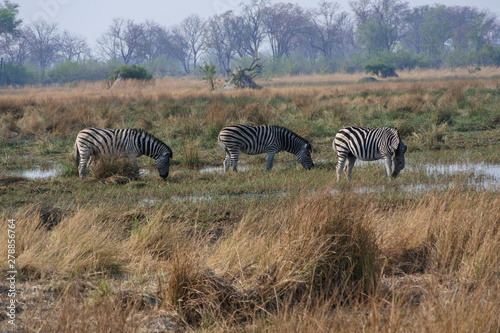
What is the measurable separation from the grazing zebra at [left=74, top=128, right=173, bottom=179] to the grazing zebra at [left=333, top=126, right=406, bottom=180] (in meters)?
3.26

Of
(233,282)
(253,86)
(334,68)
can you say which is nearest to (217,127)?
(233,282)

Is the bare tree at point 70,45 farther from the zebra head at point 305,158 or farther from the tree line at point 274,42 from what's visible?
the zebra head at point 305,158

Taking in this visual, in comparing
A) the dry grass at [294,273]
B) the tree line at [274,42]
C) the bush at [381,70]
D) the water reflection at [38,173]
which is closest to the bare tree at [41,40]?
the tree line at [274,42]

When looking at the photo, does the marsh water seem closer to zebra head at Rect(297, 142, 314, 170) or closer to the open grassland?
the open grassland

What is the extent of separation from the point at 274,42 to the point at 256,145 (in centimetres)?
8144

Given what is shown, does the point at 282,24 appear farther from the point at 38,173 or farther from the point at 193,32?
the point at 38,173

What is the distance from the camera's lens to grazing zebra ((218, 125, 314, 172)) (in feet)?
39.8

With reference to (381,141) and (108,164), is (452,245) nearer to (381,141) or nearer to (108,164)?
(381,141)

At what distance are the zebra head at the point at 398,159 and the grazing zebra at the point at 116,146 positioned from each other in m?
4.12

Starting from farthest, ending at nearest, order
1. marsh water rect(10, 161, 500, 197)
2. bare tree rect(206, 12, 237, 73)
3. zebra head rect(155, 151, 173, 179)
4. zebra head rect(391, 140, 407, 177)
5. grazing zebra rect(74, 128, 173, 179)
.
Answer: bare tree rect(206, 12, 237, 73), grazing zebra rect(74, 128, 173, 179), zebra head rect(155, 151, 173, 179), zebra head rect(391, 140, 407, 177), marsh water rect(10, 161, 500, 197)

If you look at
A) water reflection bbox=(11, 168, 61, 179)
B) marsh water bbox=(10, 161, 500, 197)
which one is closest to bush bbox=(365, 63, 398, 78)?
marsh water bbox=(10, 161, 500, 197)

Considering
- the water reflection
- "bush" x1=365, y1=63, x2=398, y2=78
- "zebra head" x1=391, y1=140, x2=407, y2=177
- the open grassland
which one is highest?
→ "bush" x1=365, y1=63, x2=398, y2=78

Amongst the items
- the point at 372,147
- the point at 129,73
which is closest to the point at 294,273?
the point at 372,147

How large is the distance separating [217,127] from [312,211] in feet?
35.7
